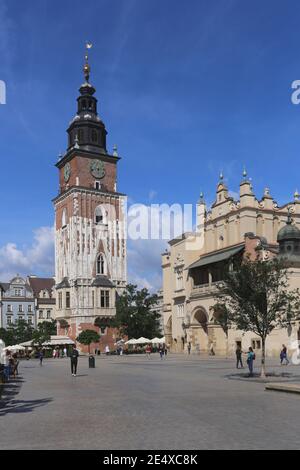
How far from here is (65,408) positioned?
55.9ft

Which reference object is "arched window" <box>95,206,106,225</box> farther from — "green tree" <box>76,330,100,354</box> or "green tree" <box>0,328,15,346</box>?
"green tree" <box>0,328,15,346</box>

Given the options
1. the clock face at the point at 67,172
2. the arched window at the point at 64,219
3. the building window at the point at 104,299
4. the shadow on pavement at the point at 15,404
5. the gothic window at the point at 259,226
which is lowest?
the shadow on pavement at the point at 15,404

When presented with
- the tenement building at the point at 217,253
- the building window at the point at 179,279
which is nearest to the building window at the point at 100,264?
the tenement building at the point at 217,253

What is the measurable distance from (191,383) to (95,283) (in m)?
57.8

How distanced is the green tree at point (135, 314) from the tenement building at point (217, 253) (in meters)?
3.01

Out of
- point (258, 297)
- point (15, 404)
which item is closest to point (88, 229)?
point (258, 297)

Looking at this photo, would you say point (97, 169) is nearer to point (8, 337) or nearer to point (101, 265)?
point (101, 265)

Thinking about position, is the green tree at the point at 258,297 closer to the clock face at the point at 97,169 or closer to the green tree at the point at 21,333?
the clock face at the point at 97,169

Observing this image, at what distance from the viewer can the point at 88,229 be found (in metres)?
83.4

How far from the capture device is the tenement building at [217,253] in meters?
53.4

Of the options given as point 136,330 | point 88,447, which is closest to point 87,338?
point 136,330

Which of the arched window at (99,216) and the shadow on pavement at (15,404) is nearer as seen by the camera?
the shadow on pavement at (15,404)

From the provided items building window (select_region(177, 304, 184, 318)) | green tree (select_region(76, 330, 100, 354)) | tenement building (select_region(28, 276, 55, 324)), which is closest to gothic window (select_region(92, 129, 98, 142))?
green tree (select_region(76, 330, 100, 354))

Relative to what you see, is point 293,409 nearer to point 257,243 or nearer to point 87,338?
point 257,243
